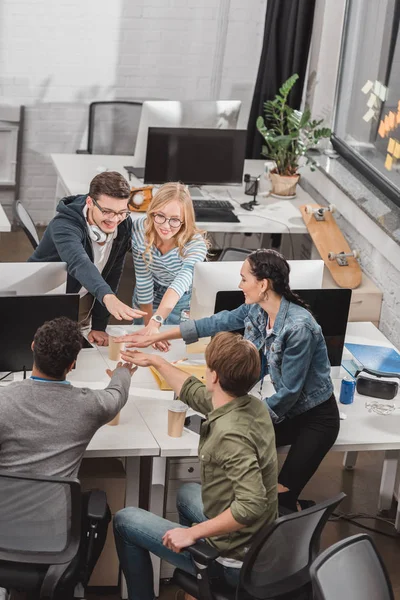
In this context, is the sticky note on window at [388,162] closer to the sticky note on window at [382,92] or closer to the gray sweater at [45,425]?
the sticky note on window at [382,92]

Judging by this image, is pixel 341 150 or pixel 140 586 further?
pixel 341 150

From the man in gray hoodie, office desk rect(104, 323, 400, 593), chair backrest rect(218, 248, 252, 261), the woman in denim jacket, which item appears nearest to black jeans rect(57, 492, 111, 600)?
office desk rect(104, 323, 400, 593)

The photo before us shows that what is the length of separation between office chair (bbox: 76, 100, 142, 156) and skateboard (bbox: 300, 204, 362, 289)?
5.99 feet

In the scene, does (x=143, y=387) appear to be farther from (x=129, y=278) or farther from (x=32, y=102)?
(x=32, y=102)

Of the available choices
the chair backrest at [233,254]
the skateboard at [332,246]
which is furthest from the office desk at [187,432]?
the skateboard at [332,246]

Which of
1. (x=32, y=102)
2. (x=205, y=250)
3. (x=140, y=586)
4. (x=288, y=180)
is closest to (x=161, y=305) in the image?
(x=205, y=250)

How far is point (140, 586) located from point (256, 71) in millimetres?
5068

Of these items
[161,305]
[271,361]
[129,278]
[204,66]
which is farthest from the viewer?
[204,66]

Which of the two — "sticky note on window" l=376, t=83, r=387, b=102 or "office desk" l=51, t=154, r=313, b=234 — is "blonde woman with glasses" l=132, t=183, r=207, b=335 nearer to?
"office desk" l=51, t=154, r=313, b=234

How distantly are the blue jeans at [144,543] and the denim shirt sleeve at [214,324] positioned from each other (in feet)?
2.52

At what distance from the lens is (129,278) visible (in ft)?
22.1

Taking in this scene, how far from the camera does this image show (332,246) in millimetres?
5707

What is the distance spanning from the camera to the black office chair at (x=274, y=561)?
9.43ft

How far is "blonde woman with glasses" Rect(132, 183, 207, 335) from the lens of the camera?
4.18 m
